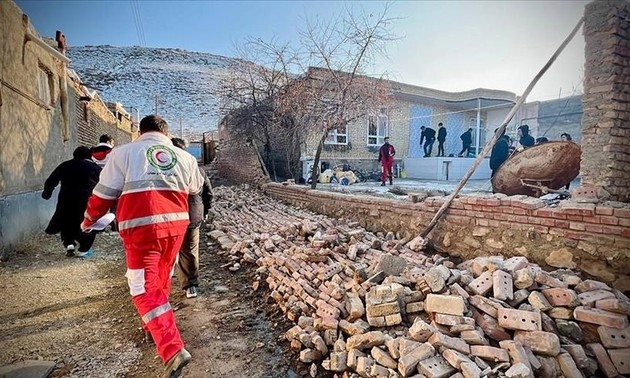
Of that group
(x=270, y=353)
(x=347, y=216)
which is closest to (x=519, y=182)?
(x=347, y=216)

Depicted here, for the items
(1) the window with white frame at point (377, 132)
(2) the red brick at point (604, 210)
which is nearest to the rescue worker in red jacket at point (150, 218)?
(2) the red brick at point (604, 210)

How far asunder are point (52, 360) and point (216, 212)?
5.26m

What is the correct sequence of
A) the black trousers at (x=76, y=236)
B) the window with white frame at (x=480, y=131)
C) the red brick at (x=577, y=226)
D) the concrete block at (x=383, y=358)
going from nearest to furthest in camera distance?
the concrete block at (x=383, y=358) < the red brick at (x=577, y=226) < the black trousers at (x=76, y=236) < the window with white frame at (x=480, y=131)

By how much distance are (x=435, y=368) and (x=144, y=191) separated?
2164 millimetres

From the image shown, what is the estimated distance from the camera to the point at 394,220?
16.7ft

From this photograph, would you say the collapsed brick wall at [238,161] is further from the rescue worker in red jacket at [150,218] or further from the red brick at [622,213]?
the red brick at [622,213]

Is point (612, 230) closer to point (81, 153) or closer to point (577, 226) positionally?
point (577, 226)

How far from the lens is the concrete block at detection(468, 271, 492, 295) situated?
2.55 meters

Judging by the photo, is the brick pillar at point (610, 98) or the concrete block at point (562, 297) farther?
the brick pillar at point (610, 98)

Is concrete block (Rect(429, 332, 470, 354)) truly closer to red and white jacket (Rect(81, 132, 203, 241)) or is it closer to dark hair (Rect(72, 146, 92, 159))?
red and white jacket (Rect(81, 132, 203, 241))

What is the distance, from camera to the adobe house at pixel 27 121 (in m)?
4.82

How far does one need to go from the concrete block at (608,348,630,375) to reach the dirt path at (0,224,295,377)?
87.1 inches

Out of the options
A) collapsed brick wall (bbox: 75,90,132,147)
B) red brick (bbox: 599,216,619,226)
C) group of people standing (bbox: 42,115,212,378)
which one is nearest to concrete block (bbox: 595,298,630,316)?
red brick (bbox: 599,216,619,226)

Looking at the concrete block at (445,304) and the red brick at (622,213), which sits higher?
the red brick at (622,213)
